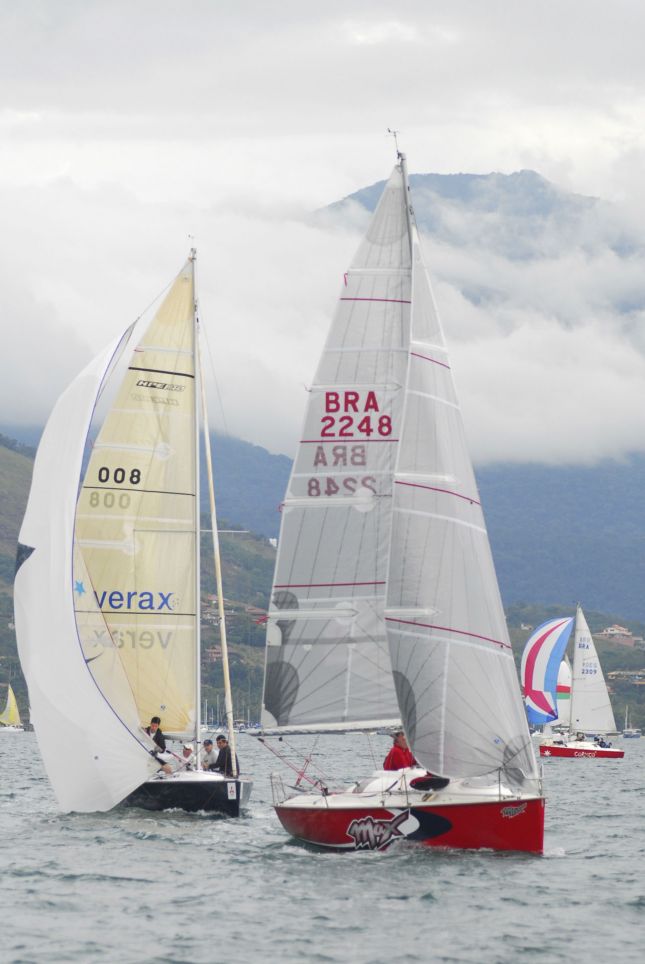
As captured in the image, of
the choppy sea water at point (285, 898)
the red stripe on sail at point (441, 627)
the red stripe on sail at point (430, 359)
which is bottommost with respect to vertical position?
the choppy sea water at point (285, 898)

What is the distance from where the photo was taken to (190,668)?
39125mm

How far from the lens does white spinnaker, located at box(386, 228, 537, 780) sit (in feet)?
94.0

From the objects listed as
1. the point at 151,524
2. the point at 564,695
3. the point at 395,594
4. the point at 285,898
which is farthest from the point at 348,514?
the point at 564,695

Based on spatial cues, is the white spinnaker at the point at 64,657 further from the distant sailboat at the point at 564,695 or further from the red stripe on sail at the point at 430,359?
the distant sailboat at the point at 564,695

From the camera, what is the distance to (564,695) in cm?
10662

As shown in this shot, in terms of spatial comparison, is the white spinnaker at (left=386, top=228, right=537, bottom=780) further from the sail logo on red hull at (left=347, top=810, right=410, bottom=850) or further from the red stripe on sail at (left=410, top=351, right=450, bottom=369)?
the sail logo on red hull at (left=347, top=810, right=410, bottom=850)

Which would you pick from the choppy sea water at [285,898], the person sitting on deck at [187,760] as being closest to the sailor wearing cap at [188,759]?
the person sitting on deck at [187,760]

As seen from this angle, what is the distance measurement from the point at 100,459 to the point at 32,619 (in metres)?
6.36

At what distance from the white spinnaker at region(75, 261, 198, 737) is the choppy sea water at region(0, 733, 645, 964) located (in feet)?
15.1

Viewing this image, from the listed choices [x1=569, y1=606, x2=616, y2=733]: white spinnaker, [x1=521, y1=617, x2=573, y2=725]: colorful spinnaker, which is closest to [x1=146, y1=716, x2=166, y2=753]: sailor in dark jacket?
[x1=521, y1=617, x2=573, y2=725]: colorful spinnaker

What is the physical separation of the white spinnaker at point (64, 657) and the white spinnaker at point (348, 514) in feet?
15.9

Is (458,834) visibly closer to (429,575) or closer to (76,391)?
(429,575)

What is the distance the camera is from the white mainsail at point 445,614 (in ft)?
94.0

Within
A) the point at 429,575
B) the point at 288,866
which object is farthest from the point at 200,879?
the point at 429,575
